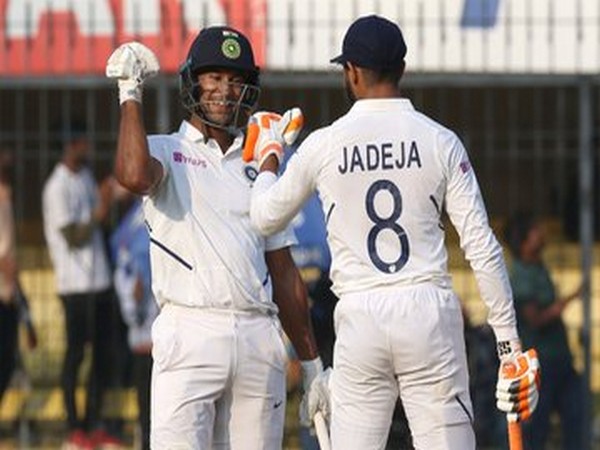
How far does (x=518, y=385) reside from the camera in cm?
798

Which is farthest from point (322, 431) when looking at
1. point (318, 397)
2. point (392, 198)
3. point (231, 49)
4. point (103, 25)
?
point (103, 25)

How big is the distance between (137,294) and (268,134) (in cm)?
558

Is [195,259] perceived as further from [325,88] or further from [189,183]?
[325,88]

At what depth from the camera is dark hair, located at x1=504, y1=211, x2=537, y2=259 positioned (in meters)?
13.6

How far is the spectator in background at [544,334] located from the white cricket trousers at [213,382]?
5356mm

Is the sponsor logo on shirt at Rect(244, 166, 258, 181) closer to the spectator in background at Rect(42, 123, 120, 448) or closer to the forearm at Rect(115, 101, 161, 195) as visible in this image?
the forearm at Rect(115, 101, 161, 195)

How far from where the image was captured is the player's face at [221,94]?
27.5ft

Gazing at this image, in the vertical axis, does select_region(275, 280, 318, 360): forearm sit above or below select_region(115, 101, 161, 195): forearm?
below

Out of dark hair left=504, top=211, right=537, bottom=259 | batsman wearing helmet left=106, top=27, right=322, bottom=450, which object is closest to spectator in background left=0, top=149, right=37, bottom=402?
dark hair left=504, top=211, right=537, bottom=259

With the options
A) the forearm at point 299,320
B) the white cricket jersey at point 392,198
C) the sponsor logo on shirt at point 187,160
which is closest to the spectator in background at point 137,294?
the forearm at point 299,320

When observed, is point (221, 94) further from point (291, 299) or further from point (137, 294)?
point (137, 294)

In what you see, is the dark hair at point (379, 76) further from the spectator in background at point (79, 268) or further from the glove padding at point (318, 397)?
the spectator in background at point (79, 268)

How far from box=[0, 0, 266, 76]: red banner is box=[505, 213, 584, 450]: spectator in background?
2.12 meters

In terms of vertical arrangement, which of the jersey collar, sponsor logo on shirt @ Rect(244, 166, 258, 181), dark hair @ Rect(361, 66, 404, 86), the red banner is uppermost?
the red banner
